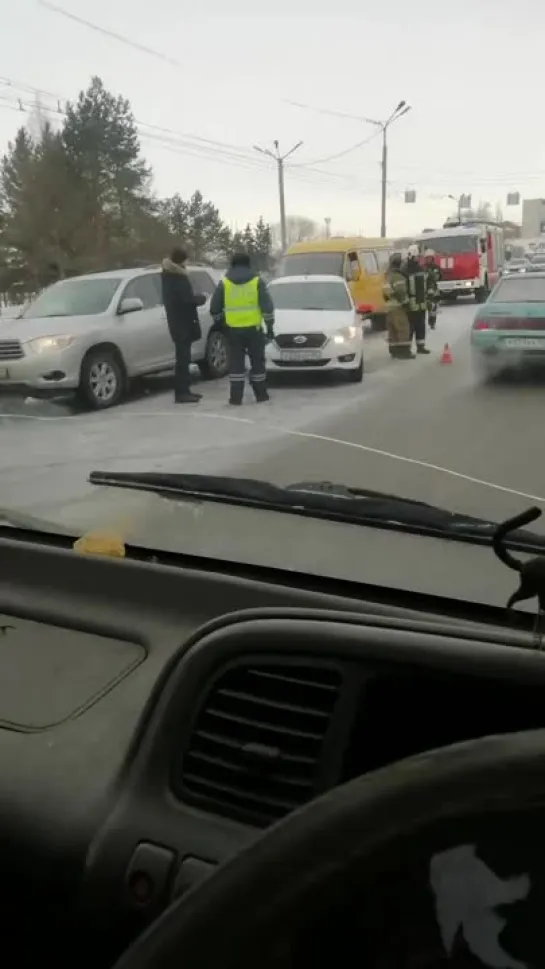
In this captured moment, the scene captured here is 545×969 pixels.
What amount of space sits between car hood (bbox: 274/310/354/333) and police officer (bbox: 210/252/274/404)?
1.17ft

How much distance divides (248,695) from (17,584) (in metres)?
1.08

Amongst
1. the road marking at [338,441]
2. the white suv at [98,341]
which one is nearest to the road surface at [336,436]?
the road marking at [338,441]

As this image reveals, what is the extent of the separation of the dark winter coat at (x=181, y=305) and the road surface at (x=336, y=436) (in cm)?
22

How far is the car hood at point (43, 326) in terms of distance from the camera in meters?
4.29

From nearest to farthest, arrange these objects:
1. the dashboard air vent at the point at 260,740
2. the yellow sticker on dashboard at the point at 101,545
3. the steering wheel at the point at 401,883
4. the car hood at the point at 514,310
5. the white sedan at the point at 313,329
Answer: the steering wheel at the point at 401,883
the dashboard air vent at the point at 260,740
the yellow sticker on dashboard at the point at 101,545
the car hood at the point at 514,310
the white sedan at the point at 313,329

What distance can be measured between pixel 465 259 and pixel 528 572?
16.8ft

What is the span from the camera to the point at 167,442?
3986 millimetres

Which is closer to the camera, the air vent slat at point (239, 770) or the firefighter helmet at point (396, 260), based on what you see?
the air vent slat at point (239, 770)

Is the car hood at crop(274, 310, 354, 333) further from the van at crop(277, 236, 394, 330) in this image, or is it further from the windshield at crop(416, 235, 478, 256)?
the windshield at crop(416, 235, 478, 256)

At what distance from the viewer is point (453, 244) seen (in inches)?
232

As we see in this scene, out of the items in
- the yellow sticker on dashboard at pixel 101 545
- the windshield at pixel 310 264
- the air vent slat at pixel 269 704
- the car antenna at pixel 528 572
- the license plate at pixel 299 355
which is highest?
the windshield at pixel 310 264

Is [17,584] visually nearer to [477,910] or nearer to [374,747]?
[374,747]

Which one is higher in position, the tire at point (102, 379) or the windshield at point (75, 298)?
the windshield at point (75, 298)

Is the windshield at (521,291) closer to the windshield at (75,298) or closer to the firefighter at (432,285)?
the firefighter at (432,285)
